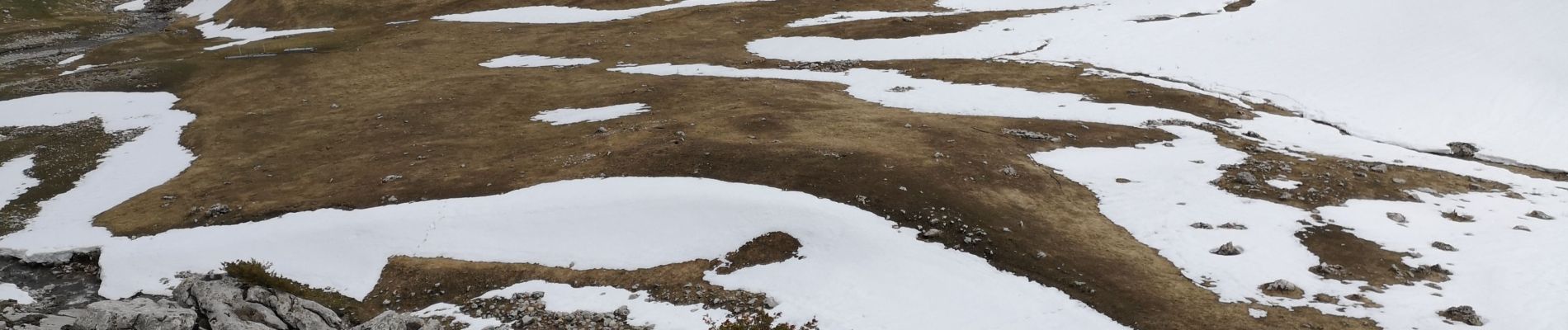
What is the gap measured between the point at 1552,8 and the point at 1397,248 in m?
35.5

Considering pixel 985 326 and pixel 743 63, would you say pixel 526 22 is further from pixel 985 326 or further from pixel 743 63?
pixel 985 326

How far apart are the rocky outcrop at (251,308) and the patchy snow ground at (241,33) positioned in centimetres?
5493

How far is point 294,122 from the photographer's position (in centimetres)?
3906

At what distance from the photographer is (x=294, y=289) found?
20.1 meters

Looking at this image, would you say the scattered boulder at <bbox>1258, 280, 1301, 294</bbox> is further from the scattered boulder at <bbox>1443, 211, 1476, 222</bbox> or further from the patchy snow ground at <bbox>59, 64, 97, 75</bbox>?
the patchy snow ground at <bbox>59, 64, 97, 75</bbox>

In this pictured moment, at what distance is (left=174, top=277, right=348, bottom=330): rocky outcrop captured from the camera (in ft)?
53.1

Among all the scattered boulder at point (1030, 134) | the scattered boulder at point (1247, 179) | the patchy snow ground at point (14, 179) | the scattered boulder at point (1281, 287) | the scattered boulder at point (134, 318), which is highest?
the scattered boulder at point (134, 318)

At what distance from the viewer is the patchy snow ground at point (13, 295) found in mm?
19859

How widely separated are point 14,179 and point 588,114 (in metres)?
21.2

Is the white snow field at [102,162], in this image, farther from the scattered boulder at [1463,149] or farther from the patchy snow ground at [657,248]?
the scattered boulder at [1463,149]

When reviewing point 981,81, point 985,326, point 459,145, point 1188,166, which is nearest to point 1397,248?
point 1188,166

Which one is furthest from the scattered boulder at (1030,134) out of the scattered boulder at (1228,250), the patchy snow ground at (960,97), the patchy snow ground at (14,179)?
the patchy snow ground at (14,179)

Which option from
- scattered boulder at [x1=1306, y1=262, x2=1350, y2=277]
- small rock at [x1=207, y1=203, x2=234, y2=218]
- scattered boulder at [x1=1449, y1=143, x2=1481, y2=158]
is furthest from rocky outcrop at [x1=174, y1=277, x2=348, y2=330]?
scattered boulder at [x1=1449, y1=143, x2=1481, y2=158]

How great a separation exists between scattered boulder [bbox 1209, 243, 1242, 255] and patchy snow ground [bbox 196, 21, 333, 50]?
67.7m
